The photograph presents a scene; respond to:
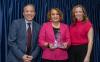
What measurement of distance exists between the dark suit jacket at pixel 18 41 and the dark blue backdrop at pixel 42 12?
318 millimetres

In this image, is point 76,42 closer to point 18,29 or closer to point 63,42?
point 63,42

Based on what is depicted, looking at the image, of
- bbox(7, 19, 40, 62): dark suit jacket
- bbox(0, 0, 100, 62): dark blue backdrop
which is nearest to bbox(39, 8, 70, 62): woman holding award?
bbox(7, 19, 40, 62): dark suit jacket

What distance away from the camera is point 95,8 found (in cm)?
443

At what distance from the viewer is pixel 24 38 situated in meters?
3.91

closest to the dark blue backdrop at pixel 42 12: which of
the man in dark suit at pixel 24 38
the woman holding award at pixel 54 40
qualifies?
the man in dark suit at pixel 24 38

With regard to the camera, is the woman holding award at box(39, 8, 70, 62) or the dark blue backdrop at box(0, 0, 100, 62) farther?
the dark blue backdrop at box(0, 0, 100, 62)

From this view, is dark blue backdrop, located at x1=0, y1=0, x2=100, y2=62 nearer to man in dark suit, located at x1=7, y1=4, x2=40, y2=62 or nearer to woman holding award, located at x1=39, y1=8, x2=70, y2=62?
man in dark suit, located at x1=7, y1=4, x2=40, y2=62

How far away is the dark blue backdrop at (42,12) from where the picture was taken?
13.9 feet

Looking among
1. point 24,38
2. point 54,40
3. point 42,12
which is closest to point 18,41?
point 24,38

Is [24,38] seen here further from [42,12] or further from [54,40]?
[42,12]

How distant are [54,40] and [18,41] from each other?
0.46m

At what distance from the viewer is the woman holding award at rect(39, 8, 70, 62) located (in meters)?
3.81

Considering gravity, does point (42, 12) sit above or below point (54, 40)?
above

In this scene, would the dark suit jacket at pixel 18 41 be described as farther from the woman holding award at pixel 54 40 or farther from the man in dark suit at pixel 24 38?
the woman holding award at pixel 54 40
